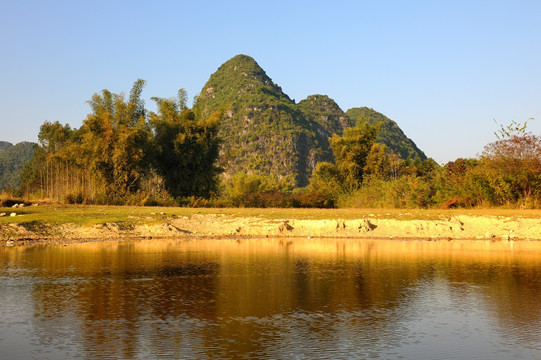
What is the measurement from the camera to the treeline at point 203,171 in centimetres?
3578

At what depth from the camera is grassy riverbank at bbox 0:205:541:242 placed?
26.3m

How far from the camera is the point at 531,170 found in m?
34.3

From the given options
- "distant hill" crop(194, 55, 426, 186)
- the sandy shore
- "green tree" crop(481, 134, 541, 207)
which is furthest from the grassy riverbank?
"distant hill" crop(194, 55, 426, 186)

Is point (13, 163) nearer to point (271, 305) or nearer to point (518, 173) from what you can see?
point (518, 173)

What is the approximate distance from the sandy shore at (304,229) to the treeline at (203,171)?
302 inches

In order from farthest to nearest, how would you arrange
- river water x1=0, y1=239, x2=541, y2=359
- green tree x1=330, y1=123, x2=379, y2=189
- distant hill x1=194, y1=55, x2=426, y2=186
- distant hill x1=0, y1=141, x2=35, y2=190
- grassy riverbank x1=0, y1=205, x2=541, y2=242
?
distant hill x1=194, y1=55, x2=426, y2=186, distant hill x1=0, y1=141, x2=35, y2=190, green tree x1=330, y1=123, x2=379, y2=189, grassy riverbank x1=0, y1=205, x2=541, y2=242, river water x1=0, y1=239, x2=541, y2=359

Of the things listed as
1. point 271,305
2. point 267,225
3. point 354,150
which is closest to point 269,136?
point 354,150

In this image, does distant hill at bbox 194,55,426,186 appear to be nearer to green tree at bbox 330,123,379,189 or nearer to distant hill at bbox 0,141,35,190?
distant hill at bbox 0,141,35,190

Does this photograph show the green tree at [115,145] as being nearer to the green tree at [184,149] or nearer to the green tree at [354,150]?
the green tree at [184,149]

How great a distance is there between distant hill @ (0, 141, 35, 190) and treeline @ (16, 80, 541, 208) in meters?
76.9

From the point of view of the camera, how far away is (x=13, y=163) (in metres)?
141

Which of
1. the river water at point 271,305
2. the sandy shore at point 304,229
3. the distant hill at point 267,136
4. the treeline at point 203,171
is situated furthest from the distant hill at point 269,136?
the river water at point 271,305

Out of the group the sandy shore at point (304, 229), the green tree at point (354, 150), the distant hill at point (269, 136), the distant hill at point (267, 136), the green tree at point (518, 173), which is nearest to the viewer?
the sandy shore at point (304, 229)

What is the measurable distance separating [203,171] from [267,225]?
2232 cm
